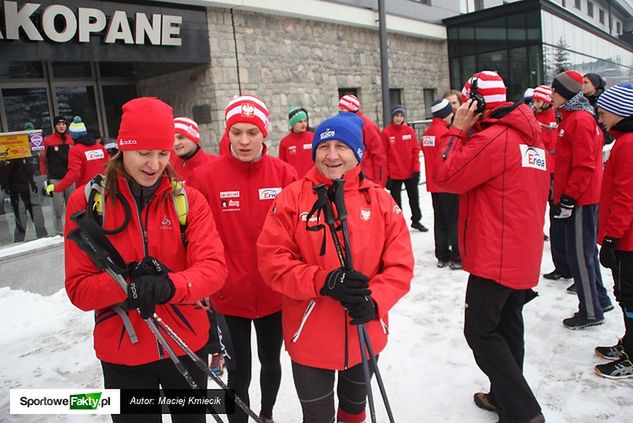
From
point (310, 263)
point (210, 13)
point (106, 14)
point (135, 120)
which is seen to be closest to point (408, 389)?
point (310, 263)

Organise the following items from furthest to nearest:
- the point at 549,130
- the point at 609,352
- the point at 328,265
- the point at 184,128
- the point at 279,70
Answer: the point at 279,70 < the point at 549,130 < the point at 184,128 < the point at 609,352 < the point at 328,265

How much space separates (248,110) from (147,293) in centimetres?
123

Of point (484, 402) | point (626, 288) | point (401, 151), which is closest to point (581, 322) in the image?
point (626, 288)

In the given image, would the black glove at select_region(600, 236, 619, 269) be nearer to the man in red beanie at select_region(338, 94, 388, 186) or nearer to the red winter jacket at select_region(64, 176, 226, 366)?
the red winter jacket at select_region(64, 176, 226, 366)

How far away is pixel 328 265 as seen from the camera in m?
2.15

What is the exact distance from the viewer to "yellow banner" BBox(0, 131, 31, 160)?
572cm

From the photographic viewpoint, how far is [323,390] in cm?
220

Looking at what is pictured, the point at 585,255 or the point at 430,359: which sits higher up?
the point at 585,255

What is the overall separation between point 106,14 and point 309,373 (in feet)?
28.0

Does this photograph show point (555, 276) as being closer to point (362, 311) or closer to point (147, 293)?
point (362, 311)

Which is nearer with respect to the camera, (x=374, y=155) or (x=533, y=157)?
(x=533, y=157)

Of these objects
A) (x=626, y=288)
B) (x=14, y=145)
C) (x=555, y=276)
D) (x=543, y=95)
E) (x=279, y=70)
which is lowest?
(x=555, y=276)

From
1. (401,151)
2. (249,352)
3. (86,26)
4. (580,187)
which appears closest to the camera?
(249,352)

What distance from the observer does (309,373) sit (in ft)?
7.12
